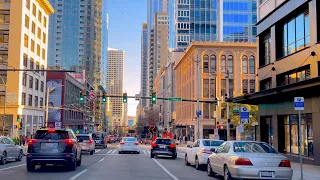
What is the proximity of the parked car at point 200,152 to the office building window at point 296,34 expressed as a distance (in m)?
9.54

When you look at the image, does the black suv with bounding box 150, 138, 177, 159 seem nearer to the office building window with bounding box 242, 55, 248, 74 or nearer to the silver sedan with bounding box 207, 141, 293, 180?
the silver sedan with bounding box 207, 141, 293, 180

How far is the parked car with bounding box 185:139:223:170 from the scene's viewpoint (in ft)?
62.7

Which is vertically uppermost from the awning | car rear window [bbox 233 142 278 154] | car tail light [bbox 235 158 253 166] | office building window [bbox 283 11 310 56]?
office building window [bbox 283 11 310 56]

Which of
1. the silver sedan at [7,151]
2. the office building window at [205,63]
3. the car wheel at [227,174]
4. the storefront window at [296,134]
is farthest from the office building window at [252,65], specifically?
the car wheel at [227,174]

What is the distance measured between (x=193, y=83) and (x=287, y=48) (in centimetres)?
4002

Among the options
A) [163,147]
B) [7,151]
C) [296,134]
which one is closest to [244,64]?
[296,134]

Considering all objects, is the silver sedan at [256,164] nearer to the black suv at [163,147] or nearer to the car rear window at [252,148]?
the car rear window at [252,148]

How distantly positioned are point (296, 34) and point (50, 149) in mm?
17984

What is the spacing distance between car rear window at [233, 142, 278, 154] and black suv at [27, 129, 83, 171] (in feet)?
24.1

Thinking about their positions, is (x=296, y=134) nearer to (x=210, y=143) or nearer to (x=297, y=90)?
(x=297, y=90)

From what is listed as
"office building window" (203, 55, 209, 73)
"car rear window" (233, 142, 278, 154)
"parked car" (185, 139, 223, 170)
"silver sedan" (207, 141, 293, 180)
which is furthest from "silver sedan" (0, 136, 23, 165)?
"office building window" (203, 55, 209, 73)

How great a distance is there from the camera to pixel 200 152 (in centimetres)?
1952

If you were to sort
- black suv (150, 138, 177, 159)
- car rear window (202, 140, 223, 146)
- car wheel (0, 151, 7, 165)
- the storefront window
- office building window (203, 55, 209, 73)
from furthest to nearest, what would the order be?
office building window (203, 55, 209, 73) → black suv (150, 138, 177, 159) → the storefront window → car wheel (0, 151, 7, 165) → car rear window (202, 140, 223, 146)

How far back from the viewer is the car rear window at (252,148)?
44.2ft
